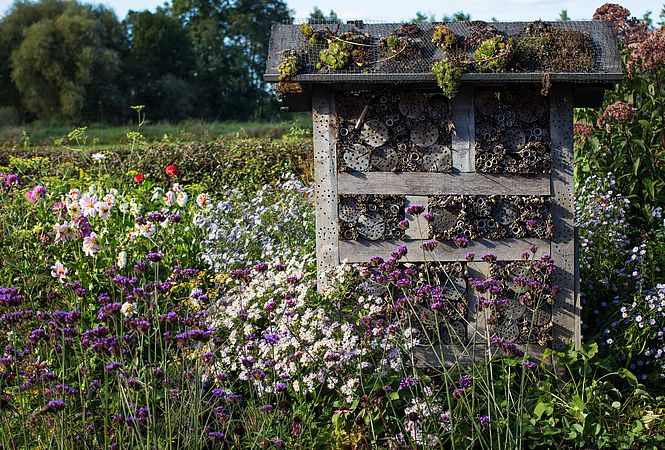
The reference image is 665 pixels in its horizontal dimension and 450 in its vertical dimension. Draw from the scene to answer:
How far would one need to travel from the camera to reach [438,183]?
16.0 ft

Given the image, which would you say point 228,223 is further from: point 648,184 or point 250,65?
point 250,65

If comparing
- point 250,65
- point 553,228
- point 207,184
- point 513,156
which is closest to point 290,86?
point 513,156

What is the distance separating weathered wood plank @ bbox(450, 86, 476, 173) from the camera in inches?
192

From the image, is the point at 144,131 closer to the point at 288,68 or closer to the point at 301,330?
the point at 288,68

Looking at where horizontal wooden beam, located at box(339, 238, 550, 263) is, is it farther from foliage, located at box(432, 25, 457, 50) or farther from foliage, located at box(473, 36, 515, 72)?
foliage, located at box(432, 25, 457, 50)

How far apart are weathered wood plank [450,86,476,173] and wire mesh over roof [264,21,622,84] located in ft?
0.68

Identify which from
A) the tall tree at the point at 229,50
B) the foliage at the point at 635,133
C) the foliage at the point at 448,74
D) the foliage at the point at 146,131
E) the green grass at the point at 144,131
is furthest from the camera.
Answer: the tall tree at the point at 229,50

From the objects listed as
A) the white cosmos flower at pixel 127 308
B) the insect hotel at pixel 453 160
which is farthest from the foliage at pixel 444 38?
the white cosmos flower at pixel 127 308

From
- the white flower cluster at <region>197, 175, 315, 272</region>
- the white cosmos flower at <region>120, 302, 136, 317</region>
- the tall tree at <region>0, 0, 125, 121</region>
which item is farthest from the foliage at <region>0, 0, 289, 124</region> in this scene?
the white cosmos flower at <region>120, 302, 136, 317</region>

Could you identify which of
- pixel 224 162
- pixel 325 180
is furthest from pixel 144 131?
pixel 325 180

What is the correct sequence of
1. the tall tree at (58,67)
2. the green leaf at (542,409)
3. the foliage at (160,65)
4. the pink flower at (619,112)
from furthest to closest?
the foliage at (160,65) → the tall tree at (58,67) → the pink flower at (619,112) → the green leaf at (542,409)

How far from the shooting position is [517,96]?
16.0 ft

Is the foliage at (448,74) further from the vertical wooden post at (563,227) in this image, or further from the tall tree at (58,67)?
the tall tree at (58,67)

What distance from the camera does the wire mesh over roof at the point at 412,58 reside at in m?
4.62
